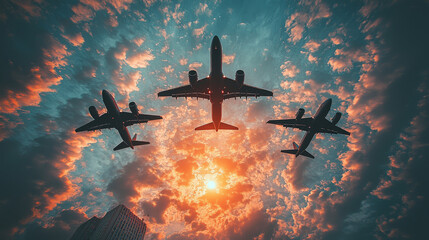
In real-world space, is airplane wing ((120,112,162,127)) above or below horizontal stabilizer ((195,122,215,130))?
below

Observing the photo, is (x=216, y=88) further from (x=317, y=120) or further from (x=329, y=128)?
(x=329, y=128)

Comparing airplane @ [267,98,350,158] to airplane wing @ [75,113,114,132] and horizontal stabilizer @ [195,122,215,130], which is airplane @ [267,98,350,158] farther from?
airplane wing @ [75,113,114,132]

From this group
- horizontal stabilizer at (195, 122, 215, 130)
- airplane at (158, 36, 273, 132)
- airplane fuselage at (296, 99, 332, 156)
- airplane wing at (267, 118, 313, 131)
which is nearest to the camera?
airplane at (158, 36, 273, 132)

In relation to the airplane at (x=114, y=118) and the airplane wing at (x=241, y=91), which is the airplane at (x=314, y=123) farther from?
the airplane at (x=114, y=118)

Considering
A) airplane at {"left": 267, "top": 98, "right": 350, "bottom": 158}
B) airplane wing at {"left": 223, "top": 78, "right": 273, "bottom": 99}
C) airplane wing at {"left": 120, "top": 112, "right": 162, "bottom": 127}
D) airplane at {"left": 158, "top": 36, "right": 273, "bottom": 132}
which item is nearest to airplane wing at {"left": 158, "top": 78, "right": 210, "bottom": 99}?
airplane at {"left": 158, "top": 36, "right": 273, "bottom": 132}

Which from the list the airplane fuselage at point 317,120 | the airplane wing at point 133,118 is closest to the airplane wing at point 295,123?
the airplane fuselage at point 317,120

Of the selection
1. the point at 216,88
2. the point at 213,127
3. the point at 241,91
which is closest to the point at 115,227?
the point at 213,127

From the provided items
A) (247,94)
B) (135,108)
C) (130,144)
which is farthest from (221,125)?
(130,144)
